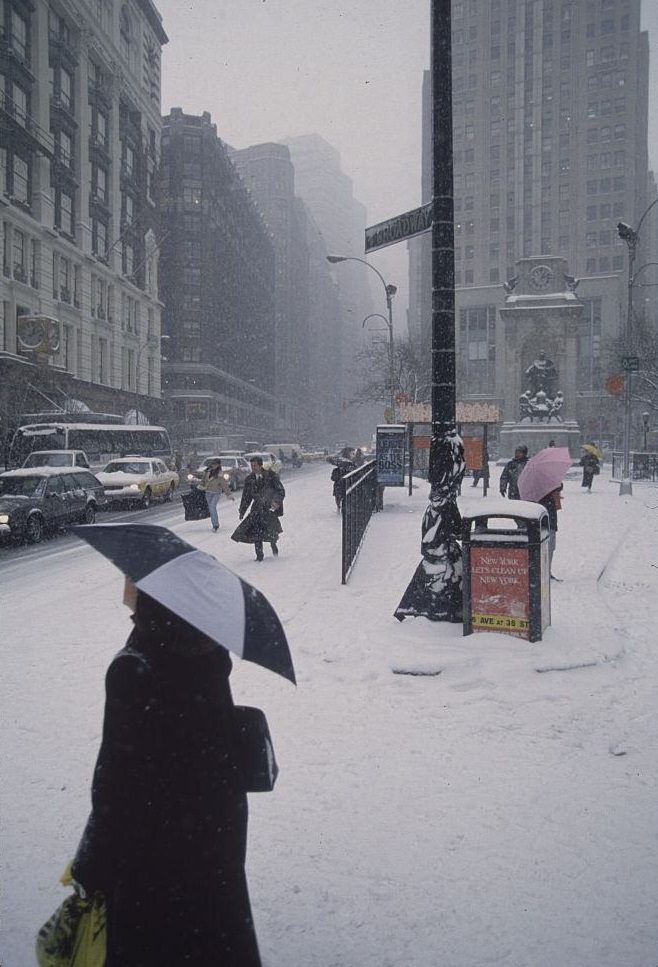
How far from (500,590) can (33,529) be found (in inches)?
459

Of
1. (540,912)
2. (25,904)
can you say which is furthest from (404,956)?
(25,904)

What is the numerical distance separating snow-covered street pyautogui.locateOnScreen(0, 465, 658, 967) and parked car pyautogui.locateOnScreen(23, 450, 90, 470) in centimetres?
1456

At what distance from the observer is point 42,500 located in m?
15.3

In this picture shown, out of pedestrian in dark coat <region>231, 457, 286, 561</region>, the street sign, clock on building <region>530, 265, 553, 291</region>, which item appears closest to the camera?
the street sign

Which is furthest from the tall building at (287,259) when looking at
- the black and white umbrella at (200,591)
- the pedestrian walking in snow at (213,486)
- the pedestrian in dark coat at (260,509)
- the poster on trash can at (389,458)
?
the black and white umbrella at (200,591)

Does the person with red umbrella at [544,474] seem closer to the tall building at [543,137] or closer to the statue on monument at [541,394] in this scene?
the statue on monument at [541,394]

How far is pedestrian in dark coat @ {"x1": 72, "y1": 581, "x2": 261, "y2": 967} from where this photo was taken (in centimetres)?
186

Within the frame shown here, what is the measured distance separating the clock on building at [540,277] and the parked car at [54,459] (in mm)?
33806

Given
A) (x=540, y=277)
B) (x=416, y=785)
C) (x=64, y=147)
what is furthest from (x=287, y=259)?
(x=416, y=785)

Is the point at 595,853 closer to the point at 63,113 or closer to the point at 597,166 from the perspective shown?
the point at 63,113

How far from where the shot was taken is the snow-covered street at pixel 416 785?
286 cm

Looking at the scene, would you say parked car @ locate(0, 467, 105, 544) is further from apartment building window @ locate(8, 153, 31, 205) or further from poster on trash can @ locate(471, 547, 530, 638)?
apartment building window @ locate(8, 153, 31, 205)

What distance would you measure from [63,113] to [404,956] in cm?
5265

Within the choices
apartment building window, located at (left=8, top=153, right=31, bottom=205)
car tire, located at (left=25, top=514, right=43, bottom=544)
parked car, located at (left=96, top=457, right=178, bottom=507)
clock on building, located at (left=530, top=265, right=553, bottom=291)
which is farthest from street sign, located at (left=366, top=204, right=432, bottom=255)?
clock on building, located at (left=530, top=265, right=553, bottom=291)
